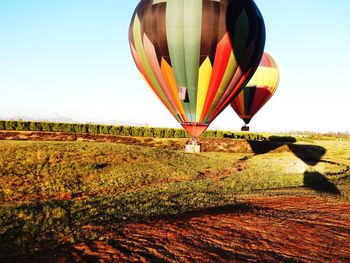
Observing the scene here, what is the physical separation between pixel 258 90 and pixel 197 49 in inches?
967

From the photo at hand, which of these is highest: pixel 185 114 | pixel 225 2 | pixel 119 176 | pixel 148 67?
pixel 225 2

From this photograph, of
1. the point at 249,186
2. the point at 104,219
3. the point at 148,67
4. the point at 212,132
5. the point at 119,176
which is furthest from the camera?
the point at 212,132

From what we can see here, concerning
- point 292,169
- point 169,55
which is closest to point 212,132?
point 292,169

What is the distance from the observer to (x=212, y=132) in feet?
179

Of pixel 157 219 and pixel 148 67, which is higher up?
pixel 148 67

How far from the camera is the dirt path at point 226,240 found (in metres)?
7.25

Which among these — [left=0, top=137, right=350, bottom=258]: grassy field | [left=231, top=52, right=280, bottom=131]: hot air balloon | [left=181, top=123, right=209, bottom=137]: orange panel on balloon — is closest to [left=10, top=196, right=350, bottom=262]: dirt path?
[left=0, top=137, right=350, bottom=258]: grassy field

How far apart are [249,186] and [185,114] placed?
30.2ft

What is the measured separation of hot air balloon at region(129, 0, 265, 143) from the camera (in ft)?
76.7

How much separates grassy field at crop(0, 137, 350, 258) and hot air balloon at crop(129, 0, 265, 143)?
5.16 metres

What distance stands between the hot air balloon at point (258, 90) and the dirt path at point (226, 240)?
35527 mm

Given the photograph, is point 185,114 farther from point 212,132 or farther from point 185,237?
point 212,132

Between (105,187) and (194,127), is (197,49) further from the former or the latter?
(105,187)

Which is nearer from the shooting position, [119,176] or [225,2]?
[119,176]
